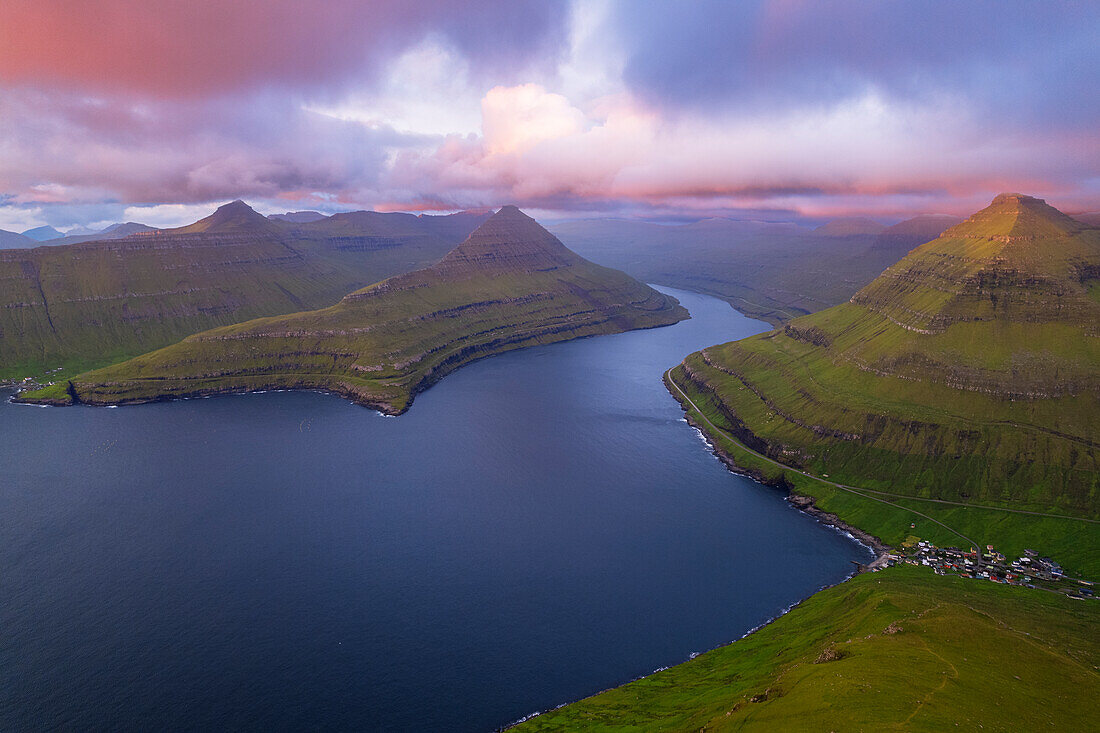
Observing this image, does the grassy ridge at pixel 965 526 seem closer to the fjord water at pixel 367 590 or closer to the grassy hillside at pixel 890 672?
the fjord water at pixel 367 590

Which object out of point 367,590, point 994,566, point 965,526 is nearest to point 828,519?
point 965,526

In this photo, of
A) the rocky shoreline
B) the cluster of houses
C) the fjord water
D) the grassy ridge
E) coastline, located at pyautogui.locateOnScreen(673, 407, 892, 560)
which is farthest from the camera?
coastline, located at pyautogui.locateOnScreen(673, 407, 892, 560)

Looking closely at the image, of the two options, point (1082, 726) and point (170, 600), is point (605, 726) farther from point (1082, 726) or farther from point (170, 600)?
point (170, 600)

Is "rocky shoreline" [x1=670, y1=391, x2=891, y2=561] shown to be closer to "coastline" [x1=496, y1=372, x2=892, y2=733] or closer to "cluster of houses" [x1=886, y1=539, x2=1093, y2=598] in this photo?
"coastline" [x1=496, y1=372, x2=892, y2=733]

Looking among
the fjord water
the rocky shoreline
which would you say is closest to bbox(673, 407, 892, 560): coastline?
the rocky shoreline

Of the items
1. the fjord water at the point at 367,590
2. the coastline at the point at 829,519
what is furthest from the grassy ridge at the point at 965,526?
the fjord water at the point at 367,590
